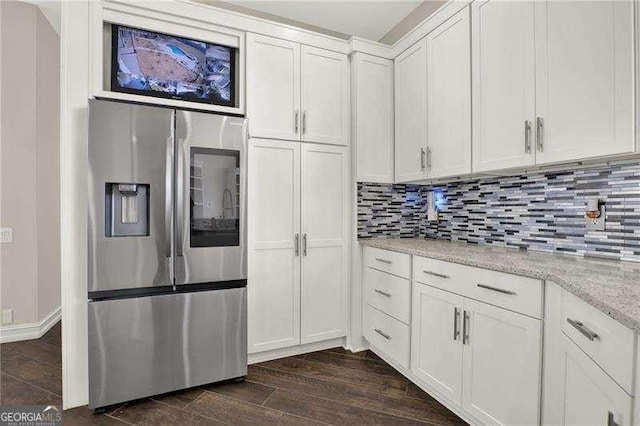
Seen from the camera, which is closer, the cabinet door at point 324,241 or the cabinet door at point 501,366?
the cabinet door at point 501,366

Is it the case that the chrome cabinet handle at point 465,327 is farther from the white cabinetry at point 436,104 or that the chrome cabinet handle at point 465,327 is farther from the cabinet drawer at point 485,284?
the white cabinetry at point 436,104

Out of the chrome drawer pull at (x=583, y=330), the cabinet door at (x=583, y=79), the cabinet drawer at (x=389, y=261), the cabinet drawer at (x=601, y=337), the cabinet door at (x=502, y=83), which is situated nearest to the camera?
the cabinet drawer at (x=601, y=337)

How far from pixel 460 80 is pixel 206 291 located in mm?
2230

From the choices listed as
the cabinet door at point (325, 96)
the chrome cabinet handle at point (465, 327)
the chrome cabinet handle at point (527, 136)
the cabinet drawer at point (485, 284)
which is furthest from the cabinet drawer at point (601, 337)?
the cabinet door at point (325, 96)

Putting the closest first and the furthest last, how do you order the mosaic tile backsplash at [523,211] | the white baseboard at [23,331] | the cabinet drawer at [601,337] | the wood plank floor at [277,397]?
the cabinet drawer at [601,337]
the mosaic tile backsplash at [523,211]
the wood plank floor at [277,397]
the white baseboard at [23,331]

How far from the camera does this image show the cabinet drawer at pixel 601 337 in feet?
2.90

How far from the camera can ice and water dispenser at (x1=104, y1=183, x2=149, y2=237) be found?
6.43 feet

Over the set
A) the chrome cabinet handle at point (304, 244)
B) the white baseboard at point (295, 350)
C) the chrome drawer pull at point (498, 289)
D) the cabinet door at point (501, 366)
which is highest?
the chrome cabinet handle at point (304, 244)

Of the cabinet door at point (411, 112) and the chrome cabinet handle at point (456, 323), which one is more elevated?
the cabinet door at point (411, 112)

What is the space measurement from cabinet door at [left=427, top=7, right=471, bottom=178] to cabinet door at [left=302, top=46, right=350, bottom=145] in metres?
0.71

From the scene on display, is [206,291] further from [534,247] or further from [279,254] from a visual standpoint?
[534,247]

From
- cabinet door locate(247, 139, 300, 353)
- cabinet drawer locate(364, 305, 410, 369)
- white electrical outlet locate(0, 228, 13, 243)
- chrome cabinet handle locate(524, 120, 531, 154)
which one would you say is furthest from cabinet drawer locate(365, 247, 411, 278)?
white electrical outlet locate(0, 228, 13, 243)

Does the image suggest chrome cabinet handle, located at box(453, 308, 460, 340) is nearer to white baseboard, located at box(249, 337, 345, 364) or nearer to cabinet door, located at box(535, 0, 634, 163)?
cabinet door, located at box(535, 0, 634, 163)

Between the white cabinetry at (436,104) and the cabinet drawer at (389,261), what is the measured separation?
667mm
